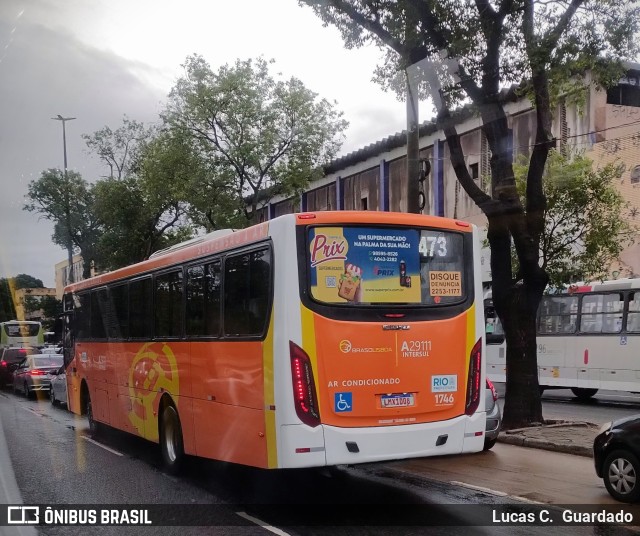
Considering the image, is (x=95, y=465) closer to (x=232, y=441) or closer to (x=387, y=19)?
(x=232, y=441)

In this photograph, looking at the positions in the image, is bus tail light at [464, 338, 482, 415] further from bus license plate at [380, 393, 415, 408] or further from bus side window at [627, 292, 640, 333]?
bus side window at [627, 292, 640, 333]

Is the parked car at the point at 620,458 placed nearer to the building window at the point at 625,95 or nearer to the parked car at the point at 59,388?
the parked car at the point at 59,388

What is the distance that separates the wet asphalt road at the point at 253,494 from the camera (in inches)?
281

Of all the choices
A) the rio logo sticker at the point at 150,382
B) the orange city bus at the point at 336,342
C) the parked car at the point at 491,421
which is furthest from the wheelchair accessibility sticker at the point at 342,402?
the parked car at the point at 491,421

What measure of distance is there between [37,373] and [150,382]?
16.0m

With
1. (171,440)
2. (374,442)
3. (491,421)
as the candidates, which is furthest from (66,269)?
(374,442)

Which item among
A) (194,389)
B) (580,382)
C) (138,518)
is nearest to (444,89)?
(194,389)

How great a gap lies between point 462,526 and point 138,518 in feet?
10.4

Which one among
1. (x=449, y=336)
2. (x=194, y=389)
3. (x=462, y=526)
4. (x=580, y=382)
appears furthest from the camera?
(x=580, y=382)

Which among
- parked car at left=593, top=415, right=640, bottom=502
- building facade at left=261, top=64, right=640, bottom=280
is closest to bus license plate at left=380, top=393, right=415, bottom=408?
parked car at left=593, top=415, right=640, bottom=502

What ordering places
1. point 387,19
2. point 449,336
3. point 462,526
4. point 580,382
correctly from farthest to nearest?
point 580,382 < point 387,19 < point 449,336 < point 462,526

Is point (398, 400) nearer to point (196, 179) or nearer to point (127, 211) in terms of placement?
point (196, 179)

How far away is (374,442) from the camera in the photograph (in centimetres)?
741

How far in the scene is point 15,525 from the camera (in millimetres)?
7445
